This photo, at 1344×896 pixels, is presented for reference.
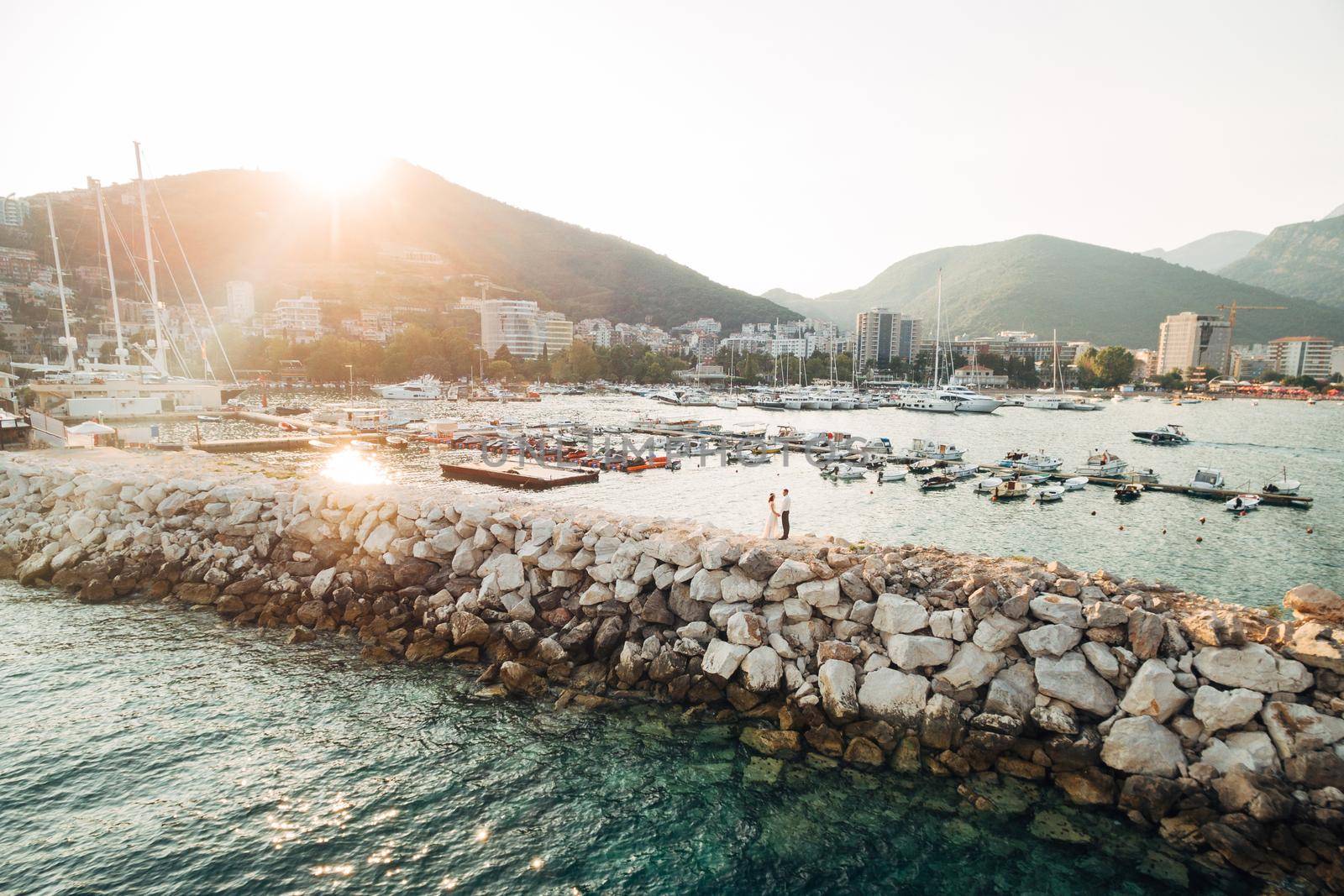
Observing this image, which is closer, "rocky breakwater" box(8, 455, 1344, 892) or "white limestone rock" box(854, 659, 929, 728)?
"rocky breakwater" box(8, 455, 1344, 892)

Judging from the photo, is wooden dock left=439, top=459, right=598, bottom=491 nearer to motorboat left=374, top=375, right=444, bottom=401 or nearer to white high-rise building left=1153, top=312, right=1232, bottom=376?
motorboat left=374, top=375, right=444, bottom=401

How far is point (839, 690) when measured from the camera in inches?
338

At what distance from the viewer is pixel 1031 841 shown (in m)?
6.91

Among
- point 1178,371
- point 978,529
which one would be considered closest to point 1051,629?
point 978,529

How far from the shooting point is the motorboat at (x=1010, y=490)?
101ft

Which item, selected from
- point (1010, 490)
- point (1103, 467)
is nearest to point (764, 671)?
point (1010, 490)

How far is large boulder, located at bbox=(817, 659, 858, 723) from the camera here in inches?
334

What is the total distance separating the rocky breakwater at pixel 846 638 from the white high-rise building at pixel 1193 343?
680 ft

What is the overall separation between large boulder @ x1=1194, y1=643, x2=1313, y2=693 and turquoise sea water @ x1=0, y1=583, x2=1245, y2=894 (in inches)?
84.5

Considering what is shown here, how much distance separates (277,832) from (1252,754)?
36.8 ft

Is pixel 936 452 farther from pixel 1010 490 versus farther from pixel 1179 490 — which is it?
pixel 1179 490

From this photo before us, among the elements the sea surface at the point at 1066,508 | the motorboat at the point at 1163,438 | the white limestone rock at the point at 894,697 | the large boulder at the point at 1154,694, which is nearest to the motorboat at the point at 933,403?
the sea surface at the point at 1066,508

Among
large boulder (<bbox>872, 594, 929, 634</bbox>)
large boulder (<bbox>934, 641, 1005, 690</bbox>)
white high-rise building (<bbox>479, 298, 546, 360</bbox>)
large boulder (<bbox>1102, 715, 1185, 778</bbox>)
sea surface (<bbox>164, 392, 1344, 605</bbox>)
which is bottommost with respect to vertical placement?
sea surface (<bbox>164, 392, 1344, 605</bbox>)

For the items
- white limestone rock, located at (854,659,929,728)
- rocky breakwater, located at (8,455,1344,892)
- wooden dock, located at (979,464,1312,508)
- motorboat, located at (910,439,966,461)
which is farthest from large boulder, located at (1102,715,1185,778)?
motorboat, located at (910,439,966,461)
